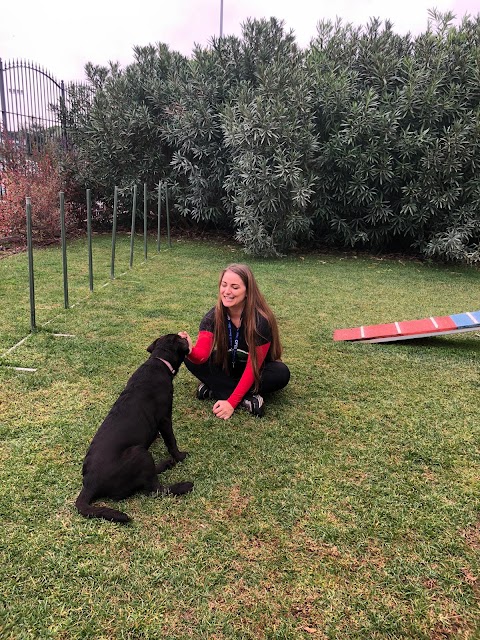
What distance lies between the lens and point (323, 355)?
4.46 metres

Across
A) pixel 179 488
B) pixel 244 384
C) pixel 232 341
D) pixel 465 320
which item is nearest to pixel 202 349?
pixel 232 341

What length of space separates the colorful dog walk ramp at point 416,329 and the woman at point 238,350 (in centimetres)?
164

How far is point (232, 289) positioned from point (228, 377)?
633 millimetres

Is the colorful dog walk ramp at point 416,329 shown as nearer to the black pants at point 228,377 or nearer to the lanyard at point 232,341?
the black pants at point 228,377

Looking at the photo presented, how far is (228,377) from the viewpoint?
3.34m

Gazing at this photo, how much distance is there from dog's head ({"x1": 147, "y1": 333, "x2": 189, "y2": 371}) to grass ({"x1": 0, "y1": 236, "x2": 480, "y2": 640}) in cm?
50

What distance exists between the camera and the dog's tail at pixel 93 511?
2115mm

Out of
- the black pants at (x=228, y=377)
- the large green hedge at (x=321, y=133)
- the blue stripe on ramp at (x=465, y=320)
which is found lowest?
the black pants at (x=228, y=377)

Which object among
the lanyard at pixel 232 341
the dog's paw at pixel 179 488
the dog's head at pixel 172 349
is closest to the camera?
the dog's paw at pixel 179 488

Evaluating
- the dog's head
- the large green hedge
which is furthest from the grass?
the large green hedge

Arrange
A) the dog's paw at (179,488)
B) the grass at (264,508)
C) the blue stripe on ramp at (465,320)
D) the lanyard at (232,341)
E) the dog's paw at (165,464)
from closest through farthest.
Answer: the grass at (264,508) → the dog's paw at (179,488) → the dog's paw at (165,464) → the lanyard at (232,341) → the blue stripe on ramp at (465,320)

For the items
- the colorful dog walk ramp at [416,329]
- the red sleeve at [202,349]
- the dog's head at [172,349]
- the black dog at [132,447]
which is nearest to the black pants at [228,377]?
the red sleeve at [202,349]

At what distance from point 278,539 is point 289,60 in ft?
33.6

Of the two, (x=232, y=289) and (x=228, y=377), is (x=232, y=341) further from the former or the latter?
(x=232, y=289)
